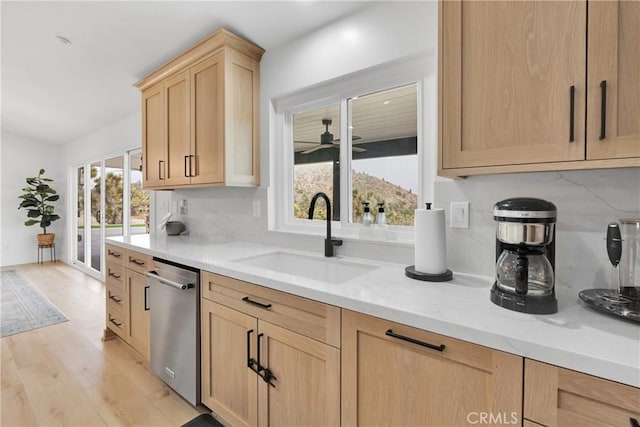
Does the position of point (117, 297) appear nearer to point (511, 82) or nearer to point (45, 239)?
point (511, 82)

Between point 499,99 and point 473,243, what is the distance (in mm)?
626

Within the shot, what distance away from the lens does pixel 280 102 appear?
2260mm

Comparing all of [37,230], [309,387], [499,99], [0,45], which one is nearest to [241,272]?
[309,387]

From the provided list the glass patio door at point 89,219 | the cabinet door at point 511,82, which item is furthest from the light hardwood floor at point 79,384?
the glass patio door at point 89,219

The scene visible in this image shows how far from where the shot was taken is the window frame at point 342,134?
5.31 ft

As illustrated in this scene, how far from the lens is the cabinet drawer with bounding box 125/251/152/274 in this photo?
2148mm

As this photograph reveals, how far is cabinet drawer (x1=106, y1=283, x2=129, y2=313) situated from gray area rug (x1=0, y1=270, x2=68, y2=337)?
1027 mm

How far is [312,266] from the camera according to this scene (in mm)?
1856

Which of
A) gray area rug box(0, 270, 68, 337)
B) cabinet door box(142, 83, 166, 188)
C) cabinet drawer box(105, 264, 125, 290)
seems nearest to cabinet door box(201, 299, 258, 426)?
cabinet drawer box(105, 264, 125, 290)

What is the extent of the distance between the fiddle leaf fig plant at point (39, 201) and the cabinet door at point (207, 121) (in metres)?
5.58

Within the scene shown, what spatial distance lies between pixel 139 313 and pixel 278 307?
61.8 inches

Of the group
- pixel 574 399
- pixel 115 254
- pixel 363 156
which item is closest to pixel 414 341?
pixel 574 399

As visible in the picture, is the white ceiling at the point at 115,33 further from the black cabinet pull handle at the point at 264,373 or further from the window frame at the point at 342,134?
the black cabinet pull handle at the point at 264,373

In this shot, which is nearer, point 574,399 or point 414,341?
point 574,399
